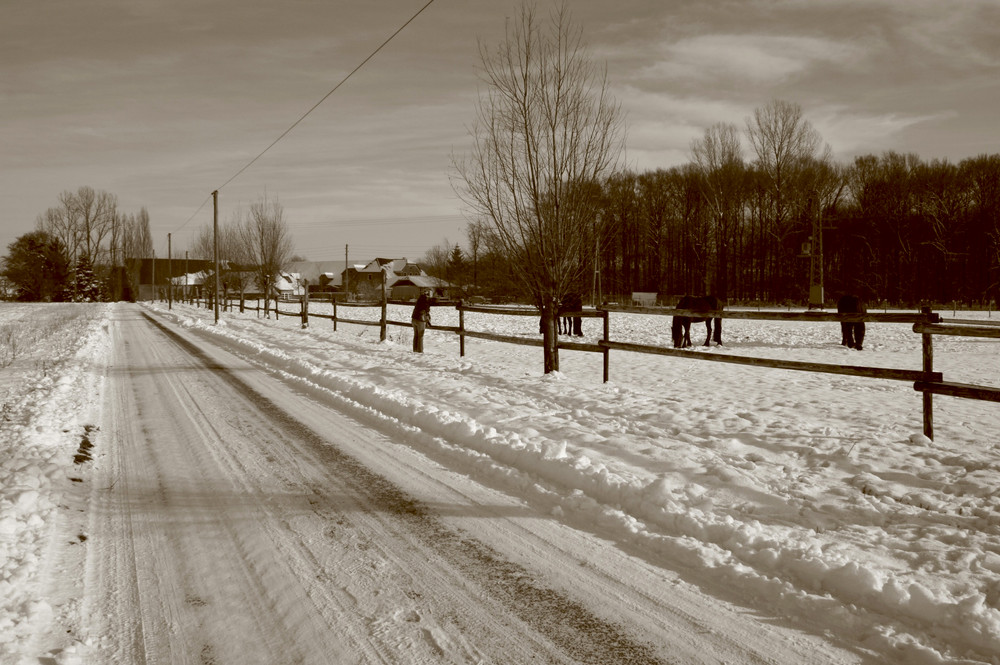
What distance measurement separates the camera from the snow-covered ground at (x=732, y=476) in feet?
11.7

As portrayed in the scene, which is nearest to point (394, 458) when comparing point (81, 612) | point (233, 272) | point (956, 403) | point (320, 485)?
point (320, 485)

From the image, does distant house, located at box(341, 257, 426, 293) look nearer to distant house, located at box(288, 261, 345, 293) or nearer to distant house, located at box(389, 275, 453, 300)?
distant house, located at box(389, 275, 453, 300)

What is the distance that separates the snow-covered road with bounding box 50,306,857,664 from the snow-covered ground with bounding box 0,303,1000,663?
27 cm

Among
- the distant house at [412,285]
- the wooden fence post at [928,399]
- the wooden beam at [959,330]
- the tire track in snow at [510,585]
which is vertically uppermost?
the distant house at [412,285]

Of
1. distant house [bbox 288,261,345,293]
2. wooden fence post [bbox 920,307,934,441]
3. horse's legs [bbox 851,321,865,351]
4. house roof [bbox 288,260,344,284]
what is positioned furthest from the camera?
house roof [bbox 288,260,344,284]

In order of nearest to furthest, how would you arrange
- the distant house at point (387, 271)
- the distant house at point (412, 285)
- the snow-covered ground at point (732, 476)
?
the snow-covered ground at point (732, 476), the distant house at point (412, 285), the distant house at point (387, 271)

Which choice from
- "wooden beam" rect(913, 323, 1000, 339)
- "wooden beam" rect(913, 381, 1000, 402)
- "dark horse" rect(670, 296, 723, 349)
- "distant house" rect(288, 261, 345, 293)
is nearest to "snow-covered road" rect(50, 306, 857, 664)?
"wooden beam" rect(913, 381, 1000, 402)

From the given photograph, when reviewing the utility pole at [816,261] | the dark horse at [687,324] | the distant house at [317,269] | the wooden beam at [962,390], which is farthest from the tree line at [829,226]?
the distant house at [317,269]

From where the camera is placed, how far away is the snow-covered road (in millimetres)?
3195

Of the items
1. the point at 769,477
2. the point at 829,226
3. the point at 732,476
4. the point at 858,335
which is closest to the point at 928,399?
the point at 769,477

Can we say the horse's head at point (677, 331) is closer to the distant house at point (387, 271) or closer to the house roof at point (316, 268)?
the distant house at point (387, 271)

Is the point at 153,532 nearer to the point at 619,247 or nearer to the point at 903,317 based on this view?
the point at 903,317

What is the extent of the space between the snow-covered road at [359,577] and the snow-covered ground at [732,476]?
0.90 feet

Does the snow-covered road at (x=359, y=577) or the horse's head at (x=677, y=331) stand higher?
the horse's head at (x=677, y=331)
